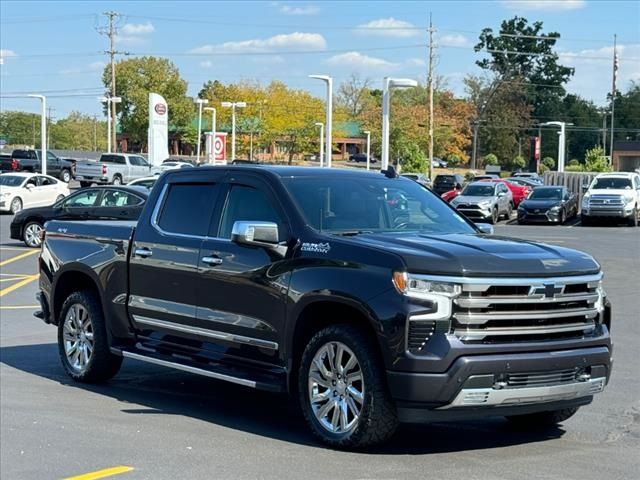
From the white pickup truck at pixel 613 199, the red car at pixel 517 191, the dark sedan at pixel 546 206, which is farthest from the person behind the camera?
the red car at pixel 517 191

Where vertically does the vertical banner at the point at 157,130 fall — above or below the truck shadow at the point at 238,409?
above

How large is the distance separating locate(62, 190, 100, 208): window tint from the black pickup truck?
16.0 m

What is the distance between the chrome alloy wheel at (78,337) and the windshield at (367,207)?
2824mm

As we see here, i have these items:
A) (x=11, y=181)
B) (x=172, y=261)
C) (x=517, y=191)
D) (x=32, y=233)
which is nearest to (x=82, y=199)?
(x=32, y=233)

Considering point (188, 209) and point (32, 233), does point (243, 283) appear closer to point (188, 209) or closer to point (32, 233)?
point (188, 209)

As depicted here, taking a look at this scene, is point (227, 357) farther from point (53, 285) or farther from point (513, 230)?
point (513, 230)

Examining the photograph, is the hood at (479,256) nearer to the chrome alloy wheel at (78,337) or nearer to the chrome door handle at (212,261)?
the chrome door handle at (212,261)

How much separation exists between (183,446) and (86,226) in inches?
124

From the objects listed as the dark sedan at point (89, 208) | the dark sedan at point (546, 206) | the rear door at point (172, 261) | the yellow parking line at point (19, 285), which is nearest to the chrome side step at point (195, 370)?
the rear door at point (172, 261)

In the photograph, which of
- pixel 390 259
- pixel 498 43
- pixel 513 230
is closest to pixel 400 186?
pixel 390 259

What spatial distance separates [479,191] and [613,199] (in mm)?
5783

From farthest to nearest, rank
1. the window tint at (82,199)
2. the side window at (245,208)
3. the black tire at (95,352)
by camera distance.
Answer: the window tint at (82,199), the black tire at (95,352), the side window at (245,208)

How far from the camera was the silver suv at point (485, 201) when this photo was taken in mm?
39062

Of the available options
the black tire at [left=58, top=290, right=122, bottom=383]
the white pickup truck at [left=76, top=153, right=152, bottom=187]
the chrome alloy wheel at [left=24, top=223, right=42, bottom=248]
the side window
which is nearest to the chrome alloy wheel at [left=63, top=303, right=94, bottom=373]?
the black tire at [left=58, top=290, right=122, bottom=383]
